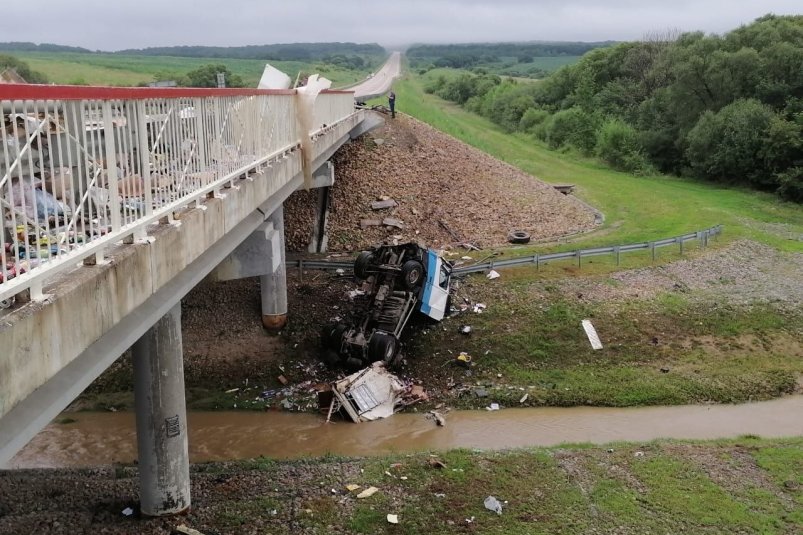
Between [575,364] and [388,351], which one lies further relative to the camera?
[575,364]

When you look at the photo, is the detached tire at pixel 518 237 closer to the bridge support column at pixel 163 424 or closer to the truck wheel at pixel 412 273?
the truck wheel at pixel 412 273

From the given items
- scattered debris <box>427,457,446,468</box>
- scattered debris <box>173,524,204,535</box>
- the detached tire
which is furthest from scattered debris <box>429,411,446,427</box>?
the detached tire

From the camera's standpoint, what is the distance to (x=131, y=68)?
72.1 metres

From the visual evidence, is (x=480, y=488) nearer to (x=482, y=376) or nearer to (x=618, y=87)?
(x=482, y=376)

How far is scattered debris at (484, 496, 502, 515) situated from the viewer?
1173 centimetres

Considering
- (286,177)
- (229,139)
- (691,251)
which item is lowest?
(691,251)

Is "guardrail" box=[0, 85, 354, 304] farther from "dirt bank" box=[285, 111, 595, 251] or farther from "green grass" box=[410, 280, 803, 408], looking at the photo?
"dirt bank" box=[285, 111, 595, 251]

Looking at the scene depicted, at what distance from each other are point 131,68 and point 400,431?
Answer: 220 ft

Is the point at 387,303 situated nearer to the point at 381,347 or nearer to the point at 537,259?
the point at 381,347

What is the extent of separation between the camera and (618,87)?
66562mm

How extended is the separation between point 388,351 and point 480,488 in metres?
5.93

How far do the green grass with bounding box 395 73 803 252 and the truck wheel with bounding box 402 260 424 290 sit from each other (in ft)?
28.6

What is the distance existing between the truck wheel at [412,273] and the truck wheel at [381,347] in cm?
188

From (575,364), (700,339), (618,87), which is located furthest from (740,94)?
(575,364)
